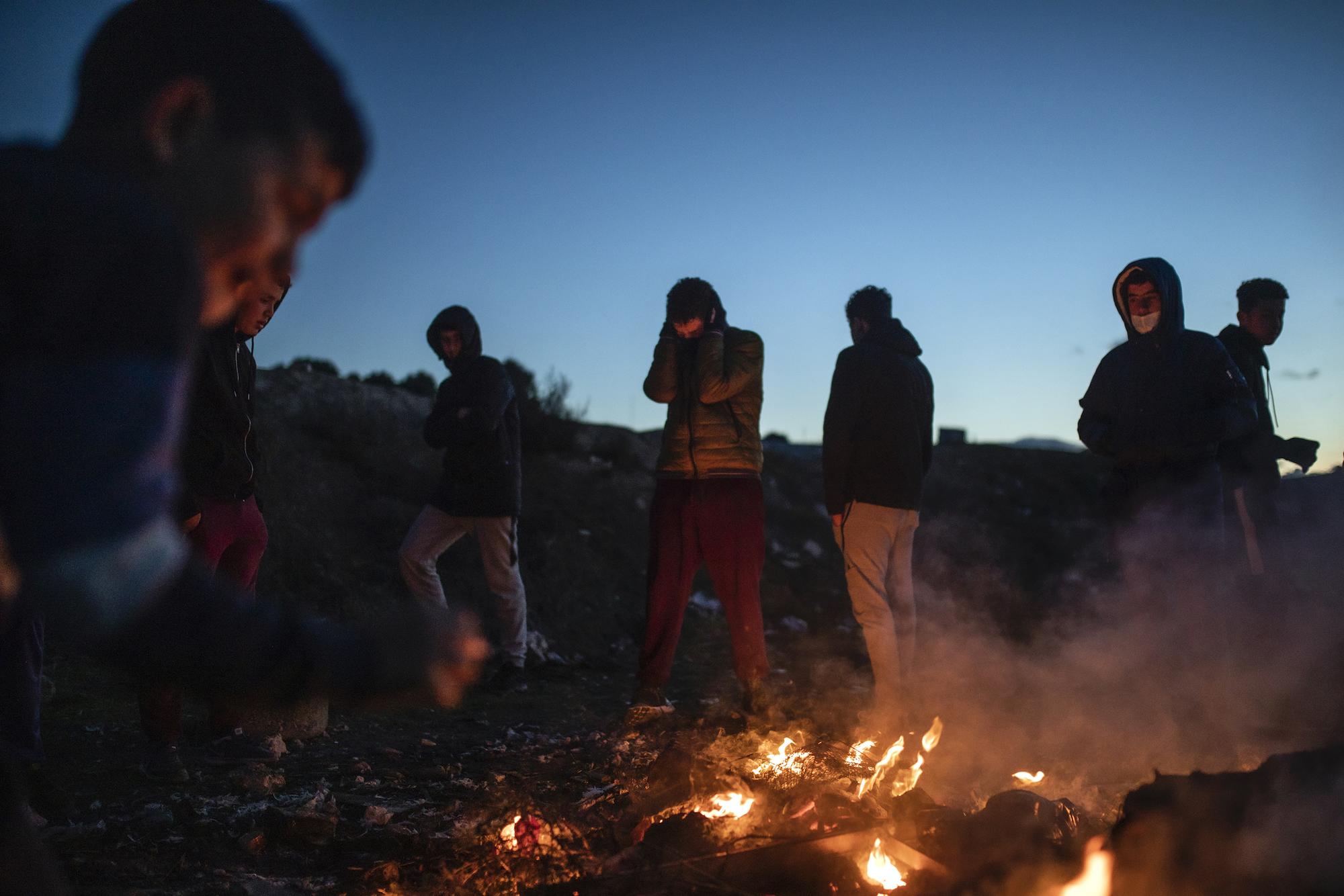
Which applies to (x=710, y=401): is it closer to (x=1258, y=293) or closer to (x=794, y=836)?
(x=794, y=836)

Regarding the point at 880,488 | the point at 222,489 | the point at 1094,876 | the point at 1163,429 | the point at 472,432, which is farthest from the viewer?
the point at 472,432

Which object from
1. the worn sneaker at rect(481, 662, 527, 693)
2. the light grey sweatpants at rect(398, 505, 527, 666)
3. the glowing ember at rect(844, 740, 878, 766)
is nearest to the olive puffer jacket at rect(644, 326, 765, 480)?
the light grey sweatpants at rect(398, 505, 527, 666)

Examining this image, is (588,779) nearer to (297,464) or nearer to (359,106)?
(359,106)

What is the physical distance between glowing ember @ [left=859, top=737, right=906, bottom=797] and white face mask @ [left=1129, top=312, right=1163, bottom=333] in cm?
265

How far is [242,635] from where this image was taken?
115 cm

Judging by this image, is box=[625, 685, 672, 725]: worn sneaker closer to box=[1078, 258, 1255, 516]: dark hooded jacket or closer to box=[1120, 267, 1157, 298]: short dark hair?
box=[1078, 258, 1255, 516]: dark hooded jacket

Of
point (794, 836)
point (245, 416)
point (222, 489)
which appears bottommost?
point (794, 836)

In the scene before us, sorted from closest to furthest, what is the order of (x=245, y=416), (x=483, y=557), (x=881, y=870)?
(x=881, y=870), (x=245, y=416), (x=483, y=557)

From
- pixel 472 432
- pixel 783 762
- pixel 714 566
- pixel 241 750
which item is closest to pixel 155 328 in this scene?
pixel 783 762

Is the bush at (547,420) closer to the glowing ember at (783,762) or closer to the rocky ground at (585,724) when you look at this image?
the rocky ground at (585,724)

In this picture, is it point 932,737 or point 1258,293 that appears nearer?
point 932,737

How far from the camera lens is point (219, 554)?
13.0ft

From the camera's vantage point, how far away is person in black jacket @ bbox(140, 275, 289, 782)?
→ 382 centimetres

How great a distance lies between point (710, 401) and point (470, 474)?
1798 mm
